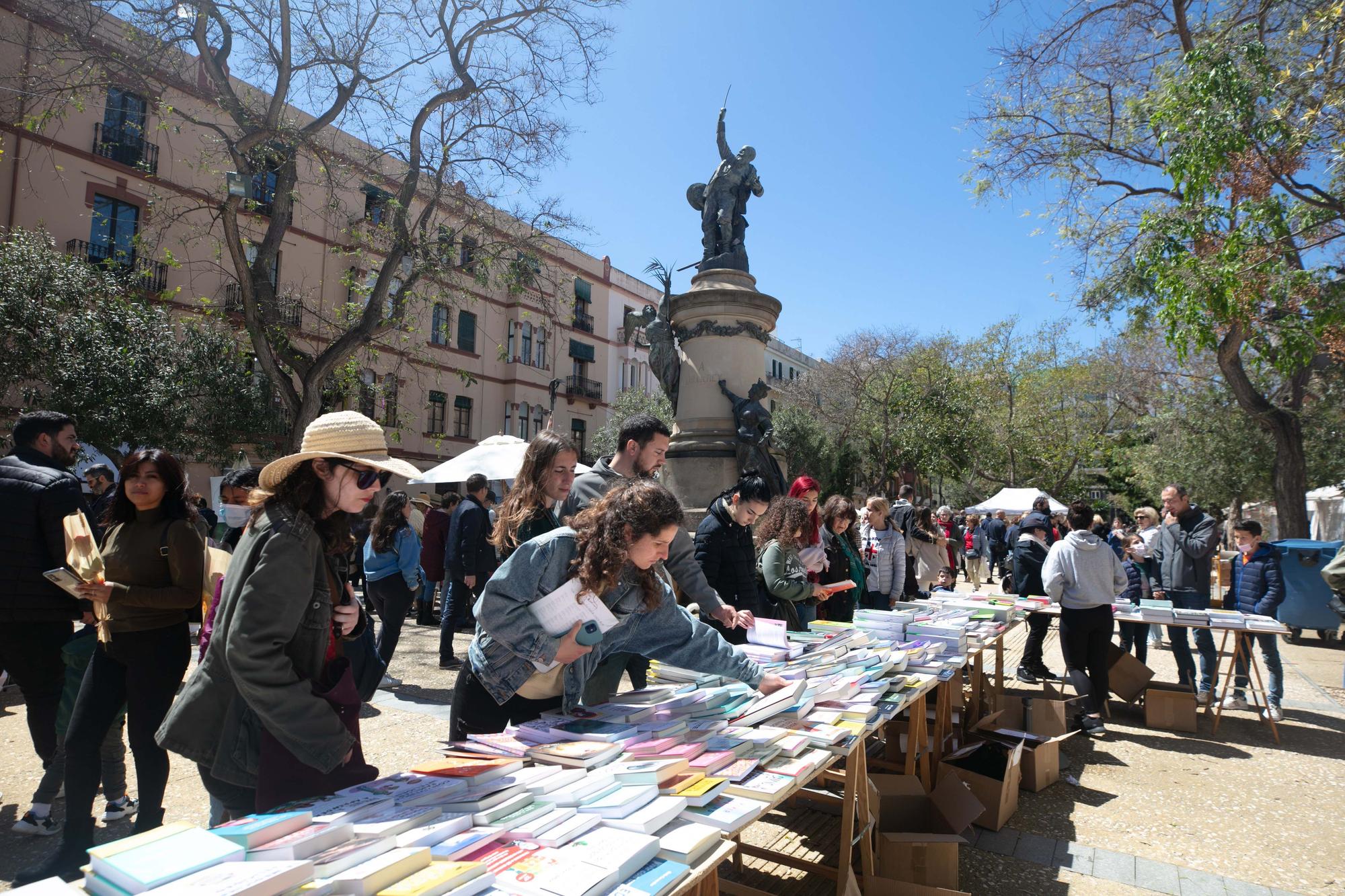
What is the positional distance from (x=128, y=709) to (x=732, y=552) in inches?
122

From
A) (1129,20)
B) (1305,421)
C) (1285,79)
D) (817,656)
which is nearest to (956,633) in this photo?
(817,656)

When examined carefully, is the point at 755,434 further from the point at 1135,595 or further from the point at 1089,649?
the point at 1089,649

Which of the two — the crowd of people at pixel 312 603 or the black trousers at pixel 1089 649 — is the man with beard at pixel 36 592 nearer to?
the crowd of people at pixel 312 603

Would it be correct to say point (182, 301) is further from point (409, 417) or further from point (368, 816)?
point (368, 816)

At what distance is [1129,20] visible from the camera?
10.4m

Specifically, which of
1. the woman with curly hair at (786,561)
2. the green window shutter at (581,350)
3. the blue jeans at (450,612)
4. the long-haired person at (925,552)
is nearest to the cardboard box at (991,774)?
the woman with curly hair at (786,561)

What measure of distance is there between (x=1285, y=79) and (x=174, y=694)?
970cm

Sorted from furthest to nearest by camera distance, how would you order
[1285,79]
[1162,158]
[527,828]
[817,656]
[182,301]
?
1. [182,301]
2. [1162,158]
3. [1285,79]
4. [817,656]
5. [527,828]

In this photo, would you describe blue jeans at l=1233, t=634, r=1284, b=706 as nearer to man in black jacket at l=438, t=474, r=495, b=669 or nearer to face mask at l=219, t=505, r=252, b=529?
man in black jacket at l=438, t=474, r=495, b=669

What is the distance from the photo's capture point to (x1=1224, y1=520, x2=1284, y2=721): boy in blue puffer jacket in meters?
6.49

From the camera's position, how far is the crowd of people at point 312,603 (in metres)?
2.07

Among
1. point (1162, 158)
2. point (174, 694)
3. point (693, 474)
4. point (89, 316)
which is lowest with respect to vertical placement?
point (174, 694)

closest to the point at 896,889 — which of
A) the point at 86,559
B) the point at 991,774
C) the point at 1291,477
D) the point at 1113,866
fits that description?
the point at 1113,866

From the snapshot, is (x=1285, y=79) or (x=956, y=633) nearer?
(x=956, y=633)
